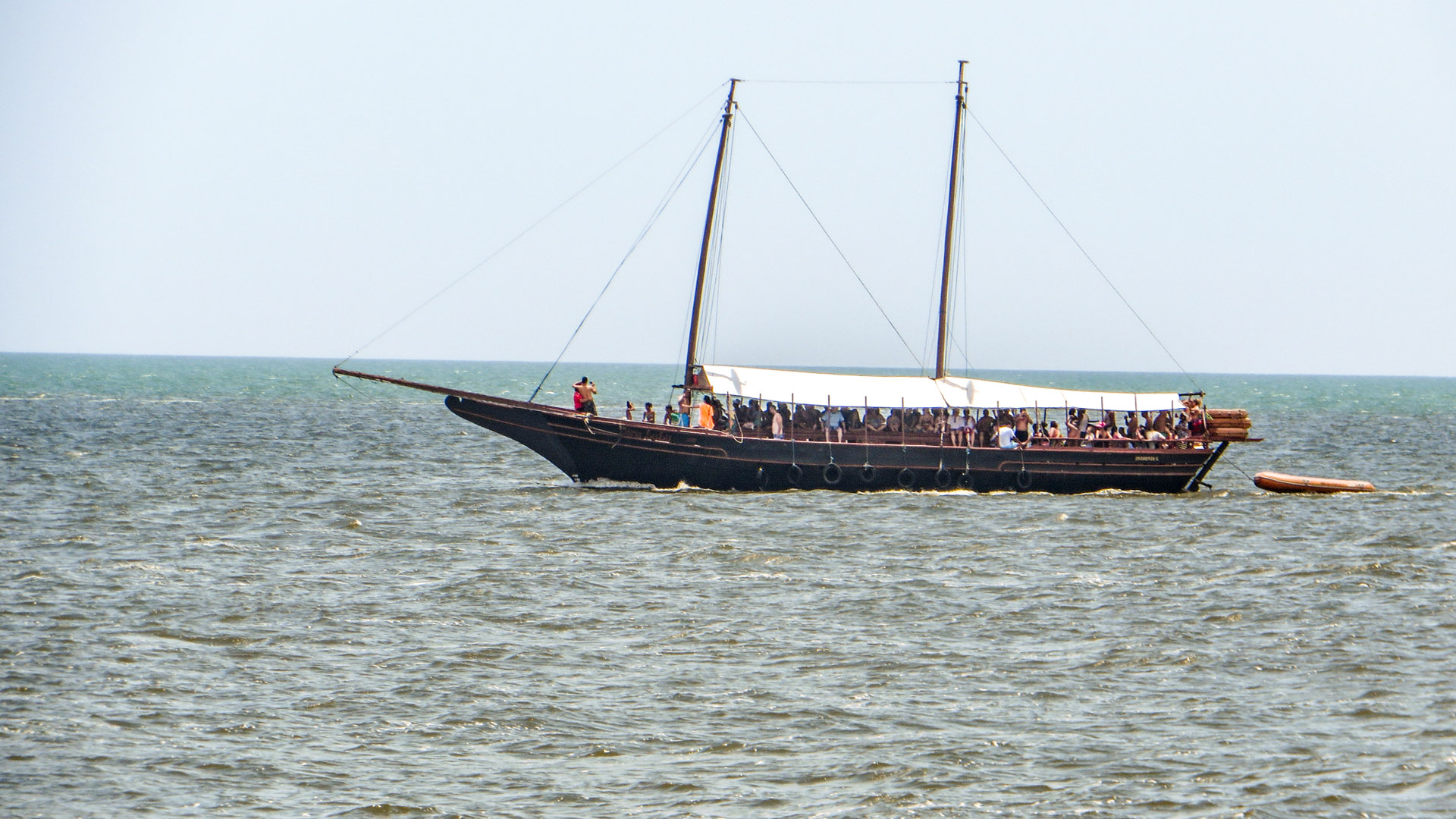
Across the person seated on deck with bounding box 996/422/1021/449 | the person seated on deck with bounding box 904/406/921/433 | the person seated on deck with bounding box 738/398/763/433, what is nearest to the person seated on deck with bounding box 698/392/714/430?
the person seated on deck with bounding box 738/398/763/433

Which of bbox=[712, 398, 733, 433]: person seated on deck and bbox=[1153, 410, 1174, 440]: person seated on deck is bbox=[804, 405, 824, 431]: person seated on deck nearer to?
bbox=[712, 398, 733, 433]: person seated on deck

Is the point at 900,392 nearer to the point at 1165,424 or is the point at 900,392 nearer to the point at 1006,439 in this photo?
the point at 1006,439

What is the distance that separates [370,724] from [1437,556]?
891 inches

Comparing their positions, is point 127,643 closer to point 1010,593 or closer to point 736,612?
point 736,612

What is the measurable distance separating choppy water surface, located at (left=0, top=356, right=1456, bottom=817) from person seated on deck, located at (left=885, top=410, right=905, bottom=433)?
1961mm

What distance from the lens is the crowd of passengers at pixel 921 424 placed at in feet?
133

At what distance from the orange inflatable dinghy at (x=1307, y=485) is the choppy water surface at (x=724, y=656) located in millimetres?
3782

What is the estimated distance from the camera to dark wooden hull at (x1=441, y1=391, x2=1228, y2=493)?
39688 millimetres

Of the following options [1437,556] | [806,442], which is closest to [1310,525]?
[1437,556]

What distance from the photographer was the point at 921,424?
4178 centimetres

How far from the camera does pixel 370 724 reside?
55.3 ft

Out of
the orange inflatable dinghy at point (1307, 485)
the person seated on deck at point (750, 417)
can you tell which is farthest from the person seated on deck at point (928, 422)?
the orange inflatable dinghy at point (1307, 485)

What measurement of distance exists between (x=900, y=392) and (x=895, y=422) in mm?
1062

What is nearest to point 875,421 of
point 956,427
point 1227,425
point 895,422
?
point 895,422
